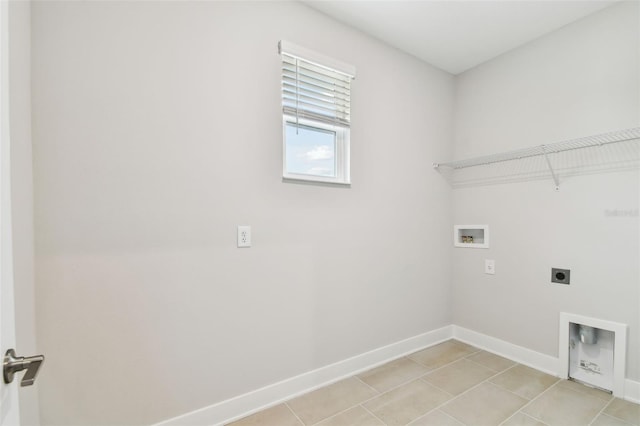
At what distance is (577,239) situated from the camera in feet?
6.98

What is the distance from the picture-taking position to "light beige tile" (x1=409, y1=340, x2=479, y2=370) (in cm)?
239

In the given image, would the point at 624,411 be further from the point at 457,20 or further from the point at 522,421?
the point at 457,20

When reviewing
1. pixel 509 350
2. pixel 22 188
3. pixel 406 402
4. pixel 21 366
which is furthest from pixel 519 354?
pixel 22 188

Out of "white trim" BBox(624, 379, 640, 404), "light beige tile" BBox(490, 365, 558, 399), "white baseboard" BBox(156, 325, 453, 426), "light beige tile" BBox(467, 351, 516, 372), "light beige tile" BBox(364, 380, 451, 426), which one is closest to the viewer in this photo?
"white baseboard" BBox(156, 325, 453, 426)

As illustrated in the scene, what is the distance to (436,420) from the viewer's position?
1695 mm

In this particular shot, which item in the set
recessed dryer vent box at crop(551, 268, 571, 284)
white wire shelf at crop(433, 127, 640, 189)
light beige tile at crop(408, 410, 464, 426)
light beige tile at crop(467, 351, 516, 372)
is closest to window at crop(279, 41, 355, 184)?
white wire shelf at crop(433, 127, 640, 189)

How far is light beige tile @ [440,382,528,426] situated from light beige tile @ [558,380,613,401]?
45 centimetres

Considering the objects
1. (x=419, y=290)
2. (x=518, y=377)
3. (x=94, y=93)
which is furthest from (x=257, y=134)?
(x=518, y=377)

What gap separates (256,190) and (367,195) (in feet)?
3.03

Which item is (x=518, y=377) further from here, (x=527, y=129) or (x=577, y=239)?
(x=527, y=129)

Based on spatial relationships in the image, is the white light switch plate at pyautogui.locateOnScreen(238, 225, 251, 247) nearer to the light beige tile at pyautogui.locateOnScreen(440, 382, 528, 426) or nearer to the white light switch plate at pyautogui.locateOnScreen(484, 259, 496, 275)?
the light beige tile at pyautogui.locateOnScreen(440, 382, 528, 426)

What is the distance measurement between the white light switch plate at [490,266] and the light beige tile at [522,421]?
1.16 m

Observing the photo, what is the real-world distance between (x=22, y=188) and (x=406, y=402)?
2.26 m

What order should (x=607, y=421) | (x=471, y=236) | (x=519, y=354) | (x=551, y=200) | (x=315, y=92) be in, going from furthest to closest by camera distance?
1. (x=471, y=236)
2. (x=519, y=354)
3. (x=551, y=200)
4. (x=315, y=92)
5. (x=607, y=421)
